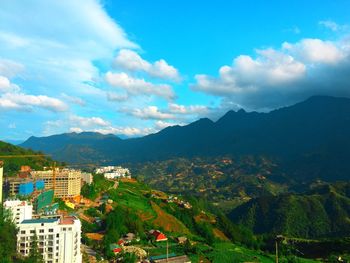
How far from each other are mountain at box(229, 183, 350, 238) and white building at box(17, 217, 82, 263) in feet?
339

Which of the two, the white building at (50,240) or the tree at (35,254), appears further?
the white building at (50,240)

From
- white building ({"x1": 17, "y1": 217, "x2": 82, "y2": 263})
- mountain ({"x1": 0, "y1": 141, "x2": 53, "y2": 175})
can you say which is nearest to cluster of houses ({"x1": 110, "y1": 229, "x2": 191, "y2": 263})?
white building ({"x1": 17, "y1": 217, "x2": 82, "y2": 263})

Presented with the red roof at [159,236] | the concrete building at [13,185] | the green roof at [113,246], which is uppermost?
the concrete building at [13,185]

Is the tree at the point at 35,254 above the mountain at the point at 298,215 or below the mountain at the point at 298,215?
above


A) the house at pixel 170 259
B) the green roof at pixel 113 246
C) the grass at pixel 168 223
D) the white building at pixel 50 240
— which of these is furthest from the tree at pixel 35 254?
the grass at pixel 168 223

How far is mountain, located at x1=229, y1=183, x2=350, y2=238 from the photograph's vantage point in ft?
449

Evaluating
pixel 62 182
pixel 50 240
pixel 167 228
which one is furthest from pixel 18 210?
pixel 62 182

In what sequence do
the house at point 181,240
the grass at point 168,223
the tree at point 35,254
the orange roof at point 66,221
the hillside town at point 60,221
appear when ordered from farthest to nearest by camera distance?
the grass at point 168,223 → the house at point 181,240 → the orange roof at point 66,221 → the hillside town at point 60,221 → the tree at point 35,254

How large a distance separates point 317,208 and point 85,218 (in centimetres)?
10495

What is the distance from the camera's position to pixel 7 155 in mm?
113125

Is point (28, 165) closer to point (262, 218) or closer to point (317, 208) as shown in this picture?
point (262, 218)

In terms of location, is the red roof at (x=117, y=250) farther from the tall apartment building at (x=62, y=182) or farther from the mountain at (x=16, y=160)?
the mountain at (x=16, y=160)

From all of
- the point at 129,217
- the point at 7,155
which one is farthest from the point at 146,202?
the point at 7,155

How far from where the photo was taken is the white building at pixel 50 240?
4178 cm
